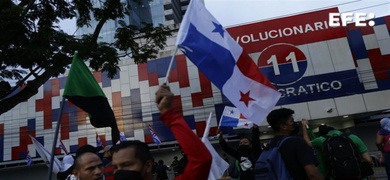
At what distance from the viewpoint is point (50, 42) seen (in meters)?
6.12

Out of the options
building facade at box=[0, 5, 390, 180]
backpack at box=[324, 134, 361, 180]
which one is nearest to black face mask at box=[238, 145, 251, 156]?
backpack at box=[324, 134, 361, 180]

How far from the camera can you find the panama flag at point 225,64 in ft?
10.8

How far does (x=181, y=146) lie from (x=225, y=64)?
6.69 feet

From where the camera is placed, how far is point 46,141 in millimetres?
20719

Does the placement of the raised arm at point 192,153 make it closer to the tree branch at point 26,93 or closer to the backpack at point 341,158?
the backpack at point 341,158

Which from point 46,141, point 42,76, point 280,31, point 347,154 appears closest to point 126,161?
point 347,154

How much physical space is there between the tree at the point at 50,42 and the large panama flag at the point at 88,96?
85.4 inches

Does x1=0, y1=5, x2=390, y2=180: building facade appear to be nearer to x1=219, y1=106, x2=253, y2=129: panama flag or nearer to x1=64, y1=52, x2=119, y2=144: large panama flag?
x1=219, y1=106, x2=253, y2=129: panama flag

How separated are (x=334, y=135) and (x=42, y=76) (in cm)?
517

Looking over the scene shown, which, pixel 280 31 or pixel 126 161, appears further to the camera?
pixel 280 31

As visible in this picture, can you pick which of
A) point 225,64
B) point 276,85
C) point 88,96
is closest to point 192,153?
point 225,64

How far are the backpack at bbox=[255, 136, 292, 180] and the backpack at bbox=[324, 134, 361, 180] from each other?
5.20ft

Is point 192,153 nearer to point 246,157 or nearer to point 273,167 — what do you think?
point 273,167

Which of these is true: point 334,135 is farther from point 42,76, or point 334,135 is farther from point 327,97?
point 327,97
